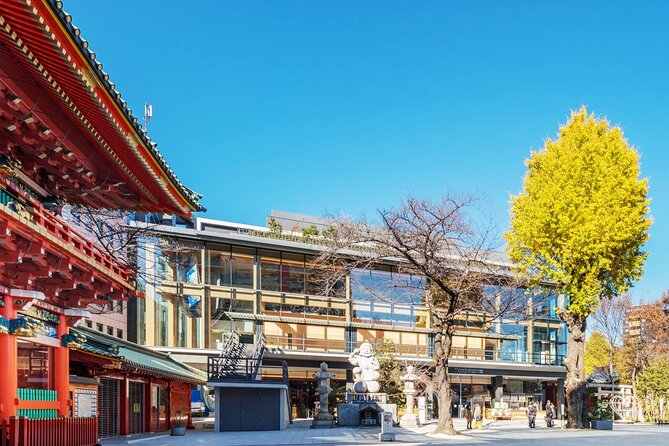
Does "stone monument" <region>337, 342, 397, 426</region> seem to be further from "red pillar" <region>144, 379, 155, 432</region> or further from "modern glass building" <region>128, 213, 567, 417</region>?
"red pillar" <region>144, 379, 155, 432</region>

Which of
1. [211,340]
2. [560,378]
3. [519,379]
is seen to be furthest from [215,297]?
[560,378]

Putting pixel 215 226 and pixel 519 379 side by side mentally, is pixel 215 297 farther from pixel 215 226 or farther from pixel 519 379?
pixel 519 379

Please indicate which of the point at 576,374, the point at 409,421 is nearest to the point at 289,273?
the point at 409,421

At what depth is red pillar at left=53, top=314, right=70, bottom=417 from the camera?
49.4ft

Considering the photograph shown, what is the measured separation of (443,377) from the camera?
29016 mm

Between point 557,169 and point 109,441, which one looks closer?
point 109,441

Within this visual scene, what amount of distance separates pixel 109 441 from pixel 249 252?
26174 millimetres

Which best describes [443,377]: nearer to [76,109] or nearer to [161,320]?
[76,109]

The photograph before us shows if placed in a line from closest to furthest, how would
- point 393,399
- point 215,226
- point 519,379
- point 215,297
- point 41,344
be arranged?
point 41,344, point 393,399, point 215,297, point 519,379, point 215,226

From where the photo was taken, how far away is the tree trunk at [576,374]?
34.8m

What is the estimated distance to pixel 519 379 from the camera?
59219 mm

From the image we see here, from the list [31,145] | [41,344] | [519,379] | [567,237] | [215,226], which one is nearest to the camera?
[31,145]

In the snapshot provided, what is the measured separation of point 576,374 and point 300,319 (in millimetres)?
22131

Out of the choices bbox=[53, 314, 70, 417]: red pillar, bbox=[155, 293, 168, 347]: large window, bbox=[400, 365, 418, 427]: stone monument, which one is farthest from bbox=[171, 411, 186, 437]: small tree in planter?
bbox=[53, 314, 70, 417]: red pillar
